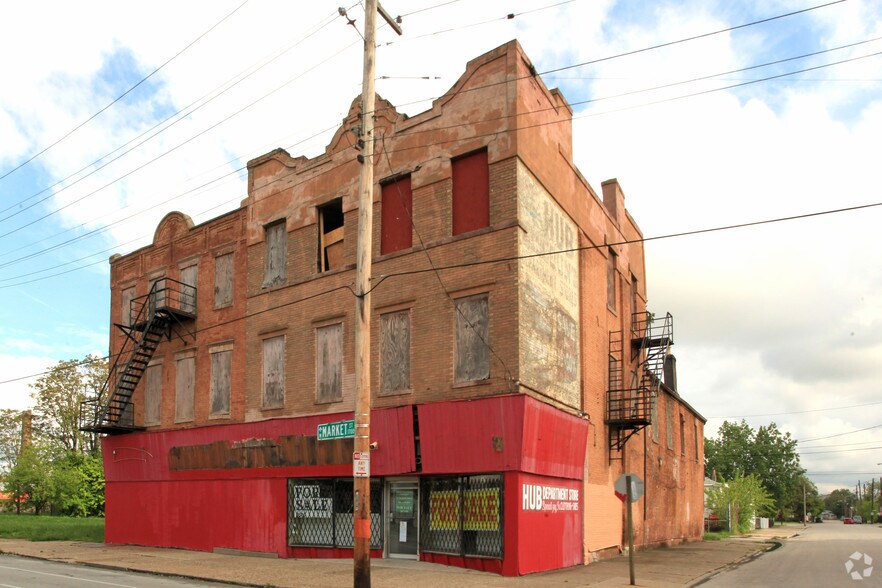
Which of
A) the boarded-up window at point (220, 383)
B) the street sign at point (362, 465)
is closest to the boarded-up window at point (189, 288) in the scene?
the boarded-up window at point (220, 383)

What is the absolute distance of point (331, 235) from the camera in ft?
73.4

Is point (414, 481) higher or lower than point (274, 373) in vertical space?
lower

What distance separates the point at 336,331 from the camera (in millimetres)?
21406

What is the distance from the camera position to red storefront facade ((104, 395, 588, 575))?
1709 cm

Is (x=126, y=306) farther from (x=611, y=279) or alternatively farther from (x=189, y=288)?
(x=611, y=279)

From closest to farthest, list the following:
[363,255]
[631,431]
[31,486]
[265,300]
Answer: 1. [363,255]
2. [265,300]
3. [631,431]
4. [31,486]

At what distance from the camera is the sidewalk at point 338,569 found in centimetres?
1561

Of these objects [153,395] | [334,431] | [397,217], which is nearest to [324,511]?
[334,431]

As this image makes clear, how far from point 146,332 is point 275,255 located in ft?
18.3

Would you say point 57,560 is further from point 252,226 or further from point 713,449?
point 713,449

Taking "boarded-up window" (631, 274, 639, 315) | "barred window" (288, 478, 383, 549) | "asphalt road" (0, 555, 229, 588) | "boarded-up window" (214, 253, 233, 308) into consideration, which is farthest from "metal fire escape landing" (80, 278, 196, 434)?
"boarded-up window" (631, 274, 639, 315)

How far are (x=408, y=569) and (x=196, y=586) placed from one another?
464 centimetres

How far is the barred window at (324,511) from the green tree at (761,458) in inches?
3403

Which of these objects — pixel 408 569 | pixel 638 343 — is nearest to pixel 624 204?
pixel 638 343
